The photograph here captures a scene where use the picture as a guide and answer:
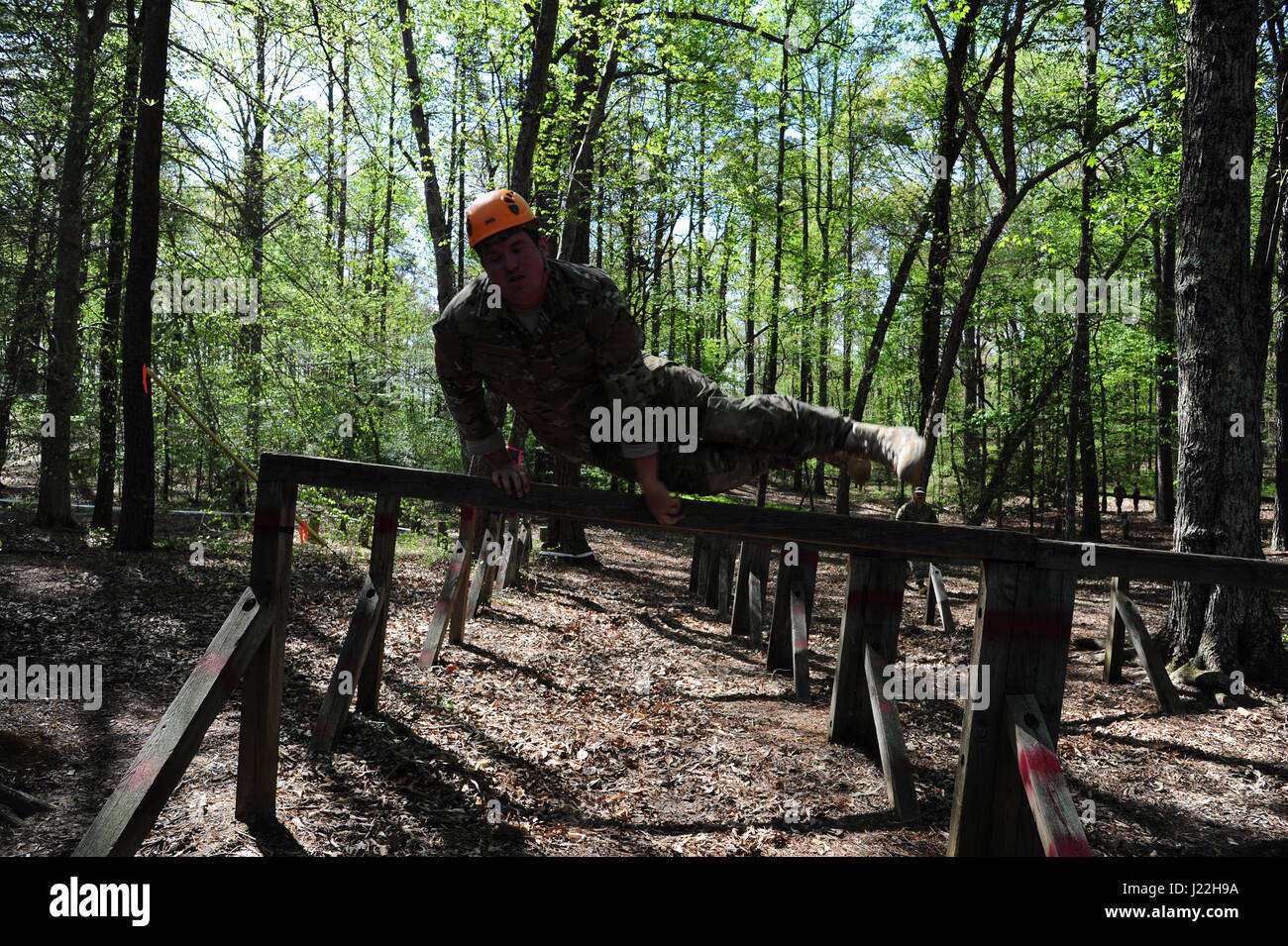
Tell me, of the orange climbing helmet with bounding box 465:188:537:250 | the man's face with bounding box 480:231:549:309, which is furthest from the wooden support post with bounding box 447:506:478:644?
the orange climbing helmet with bounding box 465:188:537:250

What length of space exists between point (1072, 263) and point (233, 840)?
20.3 metres

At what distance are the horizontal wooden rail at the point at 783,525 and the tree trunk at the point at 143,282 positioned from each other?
813 centimetres

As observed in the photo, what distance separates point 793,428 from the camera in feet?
13.0

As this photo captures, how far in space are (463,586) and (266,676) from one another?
391cm

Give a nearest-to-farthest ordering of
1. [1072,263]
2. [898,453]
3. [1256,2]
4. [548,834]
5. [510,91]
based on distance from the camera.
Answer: [898,453] < [548,834] < [1256,2] < [510,91] < [1072,263]

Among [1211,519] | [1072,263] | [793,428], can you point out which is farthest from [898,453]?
[1072,263]

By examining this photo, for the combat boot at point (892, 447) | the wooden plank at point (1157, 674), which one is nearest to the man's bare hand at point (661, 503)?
the combat boot at point (892, 447)

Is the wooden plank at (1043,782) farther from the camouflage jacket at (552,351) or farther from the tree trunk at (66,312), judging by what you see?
the tree trunk at (66,312)

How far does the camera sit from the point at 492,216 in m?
3.44

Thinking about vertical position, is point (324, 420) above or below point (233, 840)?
above

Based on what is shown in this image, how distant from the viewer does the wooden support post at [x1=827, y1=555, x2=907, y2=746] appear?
5.74 metres

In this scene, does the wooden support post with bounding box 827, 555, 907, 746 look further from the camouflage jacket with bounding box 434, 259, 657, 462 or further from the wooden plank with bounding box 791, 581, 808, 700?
the camouflage jacket with bounding box 434, 259, 657, 462

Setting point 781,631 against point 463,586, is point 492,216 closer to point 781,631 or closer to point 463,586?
point 463,586

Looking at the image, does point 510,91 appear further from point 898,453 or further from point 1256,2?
point 898,453
